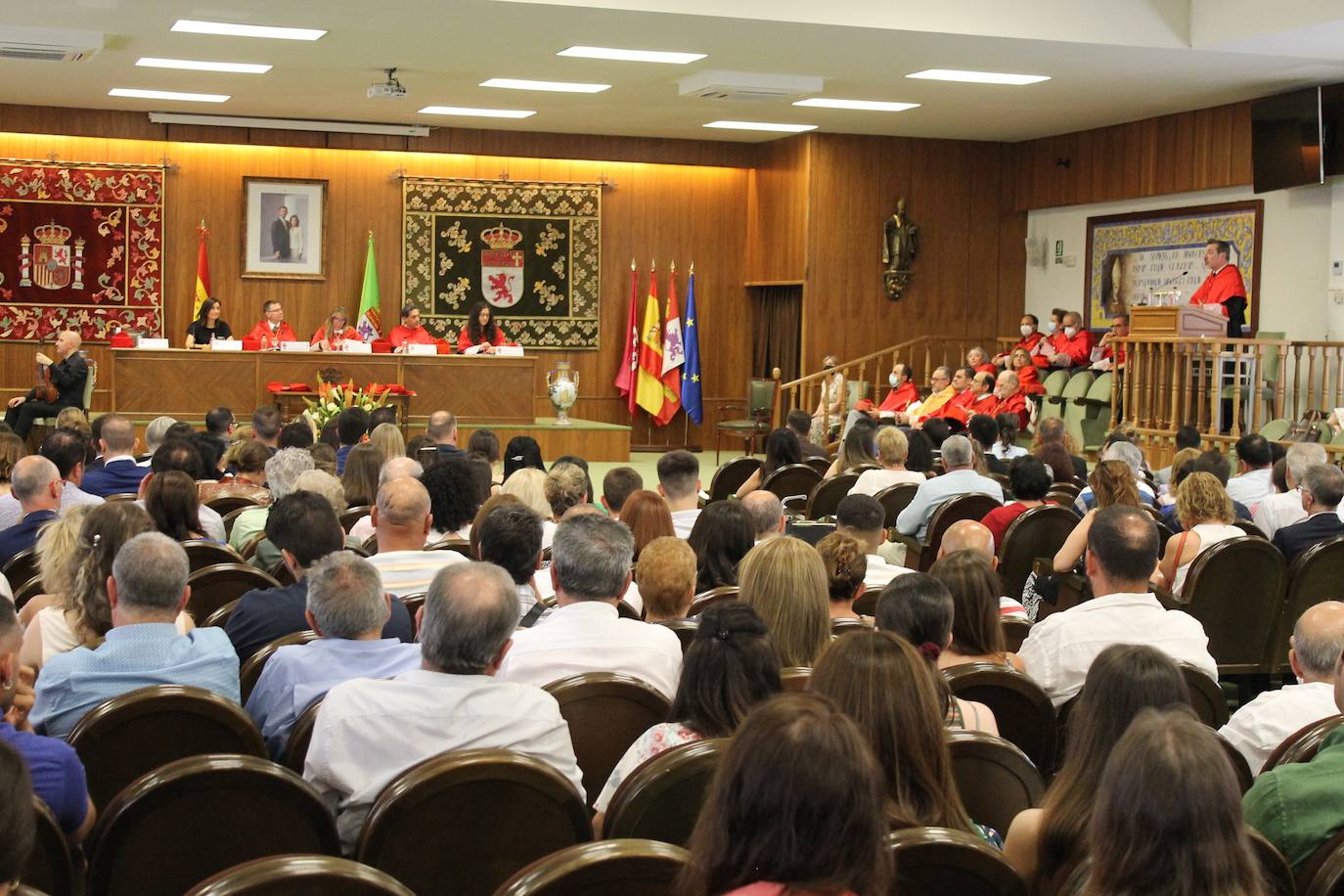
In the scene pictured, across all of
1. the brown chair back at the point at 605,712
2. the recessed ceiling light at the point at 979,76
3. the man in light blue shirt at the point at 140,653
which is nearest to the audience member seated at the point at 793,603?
the brown chair back at the point at 605,712

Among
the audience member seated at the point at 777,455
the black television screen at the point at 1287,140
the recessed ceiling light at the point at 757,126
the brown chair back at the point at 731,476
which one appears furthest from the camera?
the recessed ceiling light at the point at 757,126

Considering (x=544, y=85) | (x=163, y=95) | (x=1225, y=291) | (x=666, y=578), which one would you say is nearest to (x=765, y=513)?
(x=666, y=578)

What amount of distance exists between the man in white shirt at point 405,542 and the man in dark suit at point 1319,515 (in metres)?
3.35

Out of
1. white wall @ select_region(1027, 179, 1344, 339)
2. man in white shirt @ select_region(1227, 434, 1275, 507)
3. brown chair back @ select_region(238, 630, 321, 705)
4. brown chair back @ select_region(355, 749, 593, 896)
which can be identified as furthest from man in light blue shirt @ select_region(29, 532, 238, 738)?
white wall @ select_region(1027, 179, 1344, 339)

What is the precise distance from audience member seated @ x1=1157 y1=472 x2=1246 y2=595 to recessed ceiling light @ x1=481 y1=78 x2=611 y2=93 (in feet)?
26.0

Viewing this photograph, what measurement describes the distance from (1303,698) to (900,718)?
1297 millimetres

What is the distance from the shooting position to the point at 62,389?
1189 cm

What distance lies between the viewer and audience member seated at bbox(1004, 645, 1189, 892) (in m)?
2.25

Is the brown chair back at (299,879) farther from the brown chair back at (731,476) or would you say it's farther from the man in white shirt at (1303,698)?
the brown chair back at (731,476)

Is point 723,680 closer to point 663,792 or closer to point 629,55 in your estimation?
point 663,792

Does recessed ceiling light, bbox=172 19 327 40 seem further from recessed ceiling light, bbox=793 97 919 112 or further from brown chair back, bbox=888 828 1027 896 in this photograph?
brown chair back, bbox=888 828 1027 896

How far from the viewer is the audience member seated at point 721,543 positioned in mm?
4648

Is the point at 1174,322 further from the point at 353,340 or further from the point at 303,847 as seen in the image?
the point at 303,847

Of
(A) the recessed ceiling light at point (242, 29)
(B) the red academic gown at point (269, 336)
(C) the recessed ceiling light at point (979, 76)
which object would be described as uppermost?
(C) the recessed ceiling light at point (979, 76)
